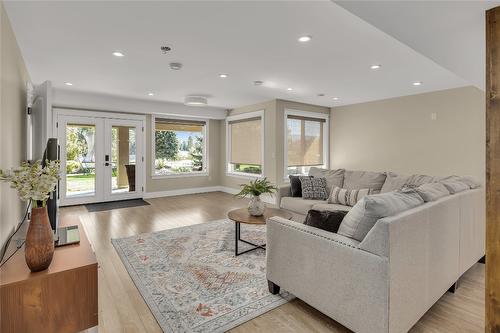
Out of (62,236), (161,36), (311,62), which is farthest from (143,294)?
(311,62)

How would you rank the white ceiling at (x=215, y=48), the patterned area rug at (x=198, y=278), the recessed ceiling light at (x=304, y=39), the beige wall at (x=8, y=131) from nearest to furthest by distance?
the beige wall at (x=8, y=131)
the patterned area rug at (x=198, y=278)
the white ceiling at (x=215, y=48)
the recessed ceiling light at (x=304, y=39)

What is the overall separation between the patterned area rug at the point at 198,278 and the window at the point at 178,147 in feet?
11.5

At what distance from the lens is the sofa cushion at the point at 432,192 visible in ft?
6.59

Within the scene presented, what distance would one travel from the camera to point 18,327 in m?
1.34

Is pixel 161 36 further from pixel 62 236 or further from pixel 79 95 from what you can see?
pixel 79 95

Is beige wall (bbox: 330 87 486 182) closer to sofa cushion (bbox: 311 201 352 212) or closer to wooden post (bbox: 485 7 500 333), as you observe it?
sofa cushion (bbox: 311 201 352 212)

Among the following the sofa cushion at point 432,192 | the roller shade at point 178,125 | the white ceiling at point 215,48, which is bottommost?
the sofa cushion at point 432,192

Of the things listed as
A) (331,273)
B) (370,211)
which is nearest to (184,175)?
(331,273)

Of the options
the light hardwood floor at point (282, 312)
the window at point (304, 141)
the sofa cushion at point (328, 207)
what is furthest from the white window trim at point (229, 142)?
the light hardwood floor at point (282, 312)

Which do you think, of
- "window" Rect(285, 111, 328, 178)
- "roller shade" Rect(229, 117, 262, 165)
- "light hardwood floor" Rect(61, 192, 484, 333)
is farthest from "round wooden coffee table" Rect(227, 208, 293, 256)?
"roller shade" Rect(229, 117, 262, 165)

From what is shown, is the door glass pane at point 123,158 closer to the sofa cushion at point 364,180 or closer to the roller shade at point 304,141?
the roller shade at point 304,141

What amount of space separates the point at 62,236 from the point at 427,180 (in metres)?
3.88

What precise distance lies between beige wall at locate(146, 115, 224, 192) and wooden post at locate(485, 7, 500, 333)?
649 cm

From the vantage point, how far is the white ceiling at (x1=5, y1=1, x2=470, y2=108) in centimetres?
219
